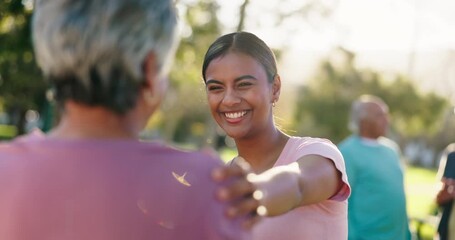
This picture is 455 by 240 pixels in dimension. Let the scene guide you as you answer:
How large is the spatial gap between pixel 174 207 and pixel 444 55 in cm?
11495

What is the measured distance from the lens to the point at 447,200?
591 centimetres

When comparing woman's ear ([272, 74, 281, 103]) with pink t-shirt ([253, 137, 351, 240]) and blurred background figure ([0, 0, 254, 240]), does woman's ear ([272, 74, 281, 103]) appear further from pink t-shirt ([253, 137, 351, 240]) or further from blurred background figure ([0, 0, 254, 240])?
blurred background figure ([0, 0, 254, 240])

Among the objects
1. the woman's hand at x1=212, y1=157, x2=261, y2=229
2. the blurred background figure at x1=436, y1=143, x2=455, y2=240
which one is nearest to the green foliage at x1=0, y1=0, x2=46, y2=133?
the blurred background figure at x1=436, y1=143, x2=455, y2=240

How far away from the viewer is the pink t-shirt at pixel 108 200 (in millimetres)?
1474

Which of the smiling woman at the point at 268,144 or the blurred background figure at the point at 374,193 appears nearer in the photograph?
the smiling woman at the point at 268,144

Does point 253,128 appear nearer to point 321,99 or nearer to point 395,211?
point 395,211

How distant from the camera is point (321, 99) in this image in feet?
140

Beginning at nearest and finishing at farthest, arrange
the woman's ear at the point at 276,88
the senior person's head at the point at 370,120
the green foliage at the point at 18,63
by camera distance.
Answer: the woman's ear at the point at 276,88, the senior person's head at the point at 370,120, the green foliage at the point at 18,63

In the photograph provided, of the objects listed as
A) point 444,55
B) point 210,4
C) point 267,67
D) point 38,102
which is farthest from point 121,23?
point 444,55

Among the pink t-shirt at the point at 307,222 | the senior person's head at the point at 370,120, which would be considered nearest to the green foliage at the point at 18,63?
the senior person's head at the point at 370,120

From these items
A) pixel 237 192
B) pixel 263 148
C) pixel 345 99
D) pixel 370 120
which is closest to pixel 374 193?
pixel 370 120

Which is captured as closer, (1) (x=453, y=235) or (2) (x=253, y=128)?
(2) (x=253, y=128)

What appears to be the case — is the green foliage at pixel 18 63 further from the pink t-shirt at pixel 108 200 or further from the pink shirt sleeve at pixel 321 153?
the pink t-shirt at pixel 108 200

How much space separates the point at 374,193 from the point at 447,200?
31.2 inches
